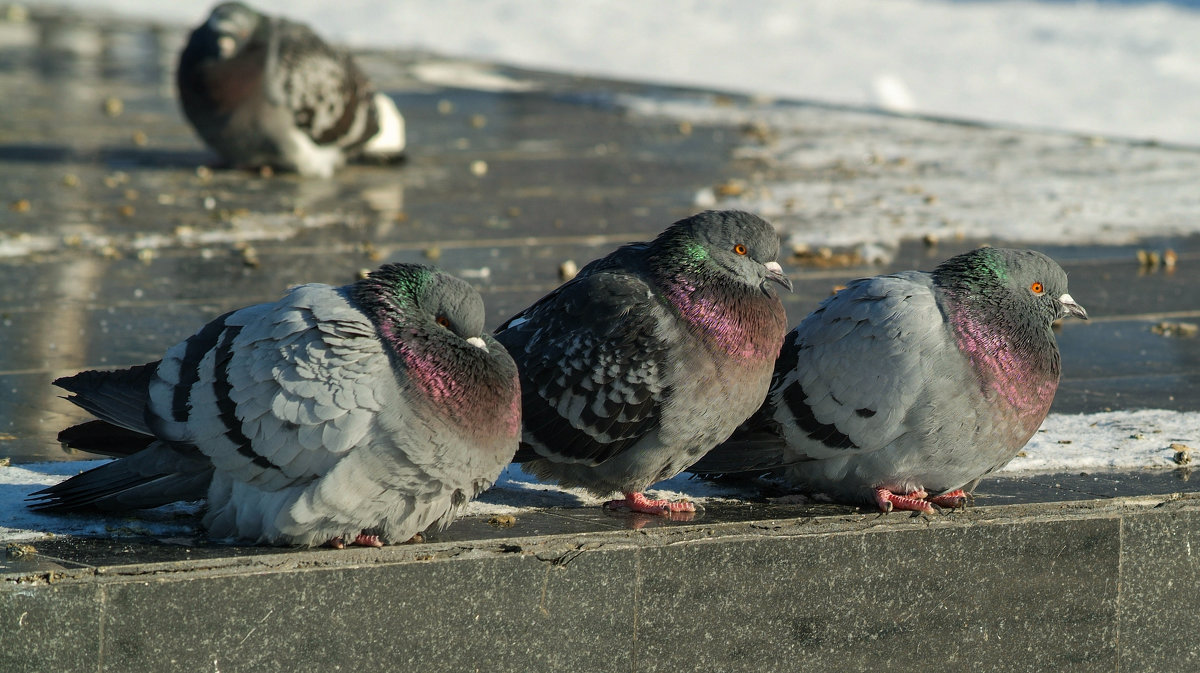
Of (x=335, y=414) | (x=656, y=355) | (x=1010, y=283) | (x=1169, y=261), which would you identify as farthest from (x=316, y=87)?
(x=335, y=414)

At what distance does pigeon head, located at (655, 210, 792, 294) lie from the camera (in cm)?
380

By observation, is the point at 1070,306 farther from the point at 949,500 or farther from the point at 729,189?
the point at 729,189

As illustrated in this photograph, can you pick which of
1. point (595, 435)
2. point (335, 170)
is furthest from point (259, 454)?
point (335, 170)

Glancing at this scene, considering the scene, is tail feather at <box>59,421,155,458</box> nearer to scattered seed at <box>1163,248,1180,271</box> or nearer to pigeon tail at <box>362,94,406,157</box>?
scattered seed at <box>1163,248,1180,271</box>

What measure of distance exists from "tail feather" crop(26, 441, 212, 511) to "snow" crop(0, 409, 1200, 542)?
0.18 ft

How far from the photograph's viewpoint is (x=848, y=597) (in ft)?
Answer: 12.6

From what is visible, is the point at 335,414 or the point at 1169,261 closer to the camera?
the point at 335,414

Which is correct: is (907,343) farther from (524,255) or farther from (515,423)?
(524,255)

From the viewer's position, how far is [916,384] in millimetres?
3775

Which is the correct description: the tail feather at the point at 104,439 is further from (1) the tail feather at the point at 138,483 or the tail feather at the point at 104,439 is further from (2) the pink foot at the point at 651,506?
(2) the pink foot at the point at 651,506

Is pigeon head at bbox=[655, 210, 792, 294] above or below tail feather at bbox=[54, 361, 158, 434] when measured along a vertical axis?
above

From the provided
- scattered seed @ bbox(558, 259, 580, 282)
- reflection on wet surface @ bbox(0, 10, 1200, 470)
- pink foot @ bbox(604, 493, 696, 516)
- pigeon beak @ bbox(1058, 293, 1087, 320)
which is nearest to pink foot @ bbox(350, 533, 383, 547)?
pink foot @ bbox(604, 493, 696, 516)

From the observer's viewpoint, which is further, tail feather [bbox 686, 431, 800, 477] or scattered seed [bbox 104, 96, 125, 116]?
scattered seed [bbox 104, 96, 125, 116]

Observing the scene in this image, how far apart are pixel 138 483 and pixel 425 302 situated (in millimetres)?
912
